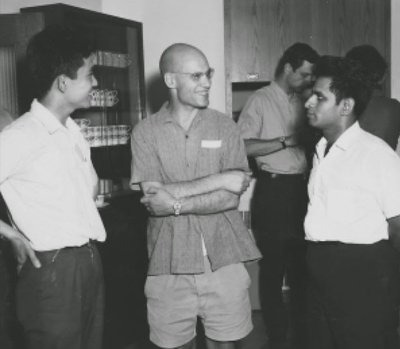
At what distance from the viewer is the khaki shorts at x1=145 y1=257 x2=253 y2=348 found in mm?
2143

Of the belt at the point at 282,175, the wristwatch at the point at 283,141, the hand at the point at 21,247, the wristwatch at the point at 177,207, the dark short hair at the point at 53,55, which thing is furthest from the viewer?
the belt at the point at 282,175

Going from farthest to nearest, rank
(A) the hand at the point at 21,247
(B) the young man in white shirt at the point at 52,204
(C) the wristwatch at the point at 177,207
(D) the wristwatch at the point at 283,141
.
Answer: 1. (D) the wristwatch at the point at 283,141
2. (C) the wristwatch at the point at 177,207
3. (B) the young man in white shirt at the point at 52,204
4. (A) the hand at the point at 21,247

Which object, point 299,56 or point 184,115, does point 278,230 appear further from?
point 184,115

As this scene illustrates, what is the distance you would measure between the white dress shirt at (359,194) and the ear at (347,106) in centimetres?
→ 11

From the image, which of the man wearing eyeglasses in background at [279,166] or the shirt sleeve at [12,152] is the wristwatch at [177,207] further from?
the man wearing eyeglasses in background at [279,166]

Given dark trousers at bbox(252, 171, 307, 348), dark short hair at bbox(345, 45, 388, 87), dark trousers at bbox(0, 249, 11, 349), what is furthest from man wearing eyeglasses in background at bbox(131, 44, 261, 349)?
dark trousers at bbox(252, 171, 307, 348)

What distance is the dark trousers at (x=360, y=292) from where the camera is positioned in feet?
6.26

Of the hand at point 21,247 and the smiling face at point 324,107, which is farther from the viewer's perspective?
the smiling face at point 324,107

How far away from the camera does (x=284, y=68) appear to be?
3.42 metres

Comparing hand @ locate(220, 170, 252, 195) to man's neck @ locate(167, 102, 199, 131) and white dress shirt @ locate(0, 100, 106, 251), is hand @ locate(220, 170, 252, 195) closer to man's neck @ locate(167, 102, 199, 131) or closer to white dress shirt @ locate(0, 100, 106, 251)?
man's neck @ locate(167, 102, 199, 131)

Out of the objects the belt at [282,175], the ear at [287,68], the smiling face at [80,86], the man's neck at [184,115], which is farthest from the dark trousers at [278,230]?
the smiling face at [80,86]

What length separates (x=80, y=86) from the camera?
187 centimetres

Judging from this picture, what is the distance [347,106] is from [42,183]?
1.15 meters

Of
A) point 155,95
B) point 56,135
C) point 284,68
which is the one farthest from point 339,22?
point 56,135
